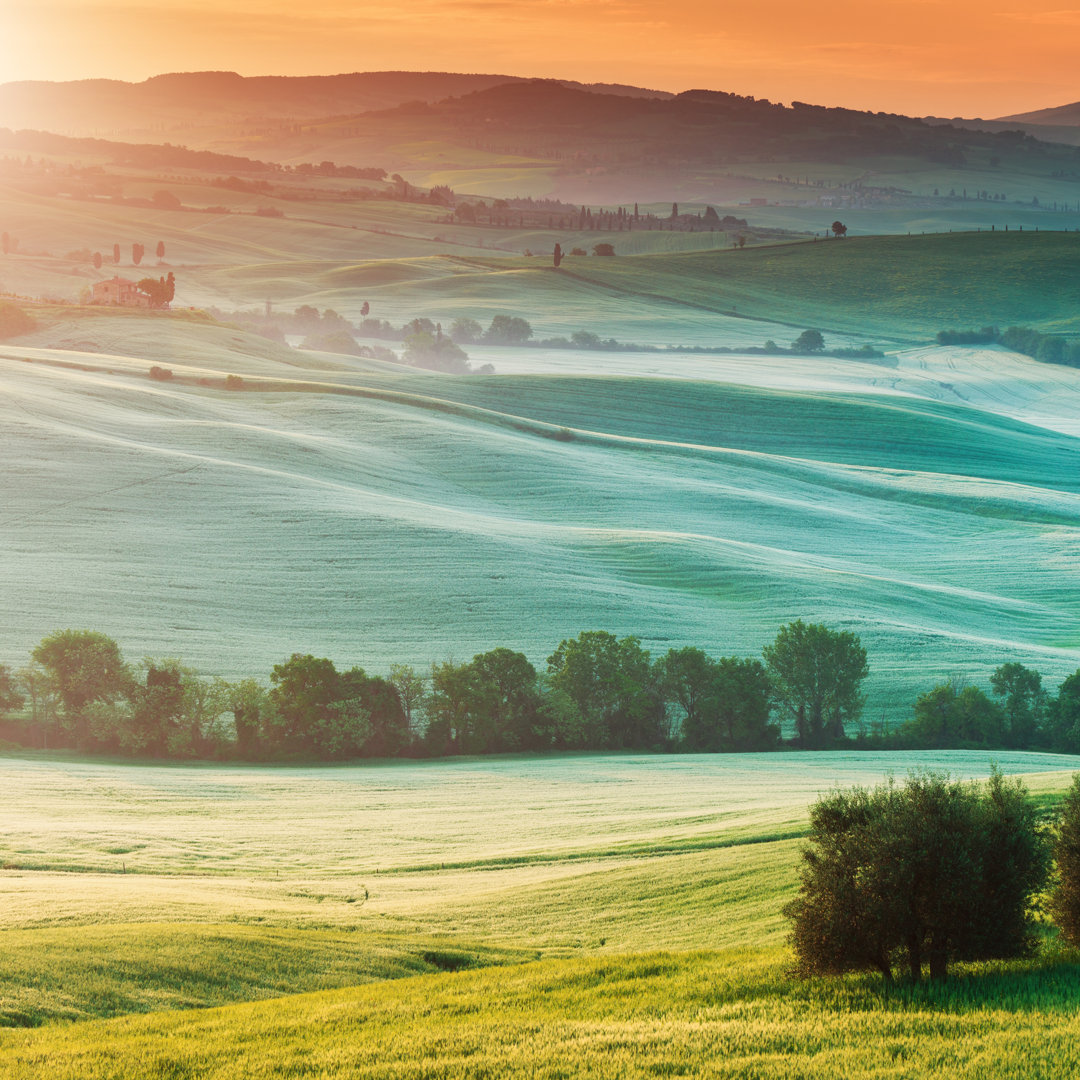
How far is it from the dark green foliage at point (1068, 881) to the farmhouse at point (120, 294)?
401 ft

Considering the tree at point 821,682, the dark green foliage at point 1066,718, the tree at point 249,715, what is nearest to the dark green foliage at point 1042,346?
the dark green foliage at point 1066,718

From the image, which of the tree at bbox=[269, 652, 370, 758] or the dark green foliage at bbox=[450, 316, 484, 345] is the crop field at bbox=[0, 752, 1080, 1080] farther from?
the dark green foliage at bbox=[450, 316, 484, 345]

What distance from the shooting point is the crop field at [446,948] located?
1241 cm

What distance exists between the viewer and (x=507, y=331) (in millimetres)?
154250

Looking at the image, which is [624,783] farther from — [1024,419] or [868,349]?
[868,349]

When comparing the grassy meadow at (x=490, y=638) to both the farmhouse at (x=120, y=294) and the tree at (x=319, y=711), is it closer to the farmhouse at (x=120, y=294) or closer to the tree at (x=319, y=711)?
the tree at (x=319, y=711)

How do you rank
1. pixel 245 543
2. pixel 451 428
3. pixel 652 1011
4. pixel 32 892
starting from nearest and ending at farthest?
pixel 652 1011 → pixel 32 892 → pixel 245 543 → pixel 451 428

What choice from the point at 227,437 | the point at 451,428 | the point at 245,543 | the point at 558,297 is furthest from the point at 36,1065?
the point at 558,297

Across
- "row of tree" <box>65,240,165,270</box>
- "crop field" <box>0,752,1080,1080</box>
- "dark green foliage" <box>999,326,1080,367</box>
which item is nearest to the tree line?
"crop field" <box>0,752,1080,1080</box>

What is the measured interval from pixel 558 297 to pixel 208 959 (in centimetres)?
16088

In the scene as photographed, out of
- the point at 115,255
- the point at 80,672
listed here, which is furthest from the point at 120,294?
the point at 80,672

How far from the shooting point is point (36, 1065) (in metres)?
12.3

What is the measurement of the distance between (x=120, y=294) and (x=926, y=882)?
5008 inches

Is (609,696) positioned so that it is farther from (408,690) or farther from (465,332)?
(465,332)
